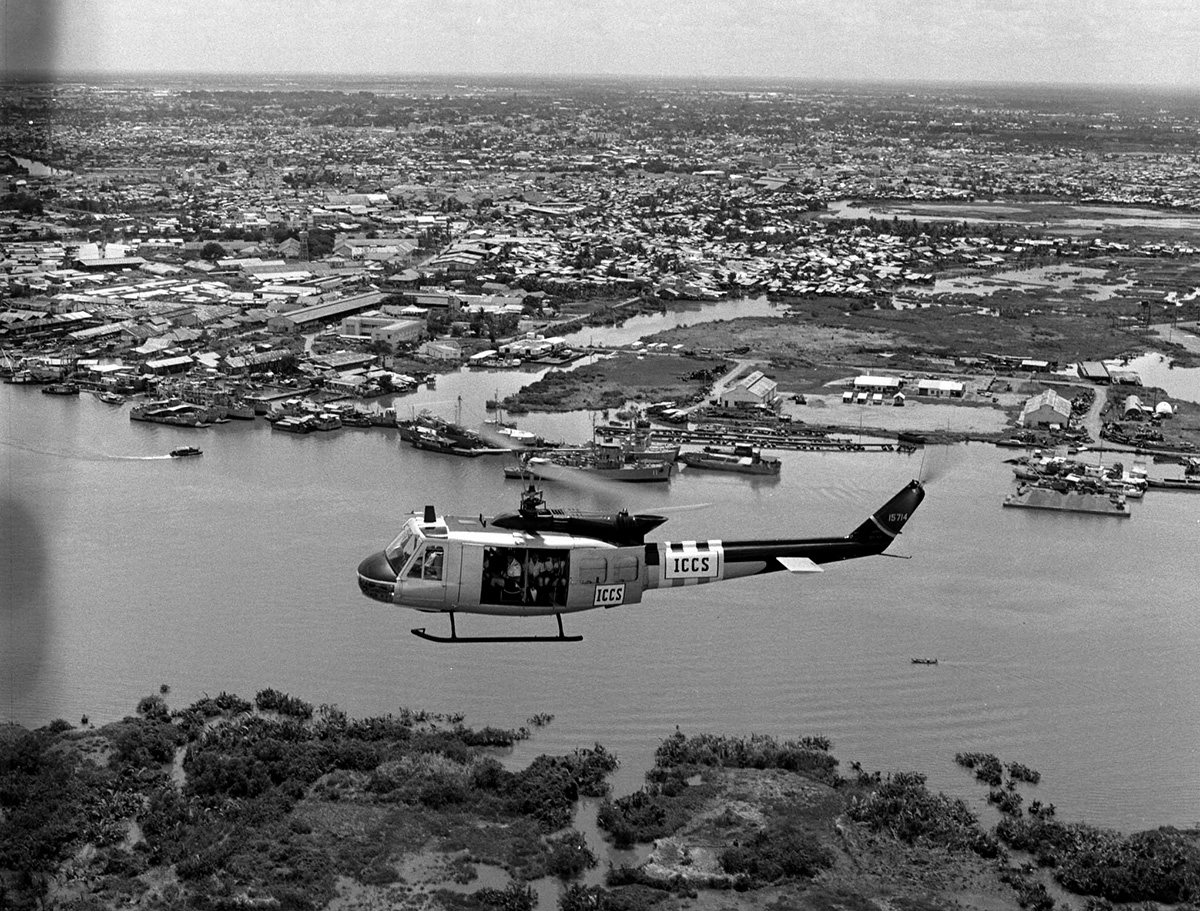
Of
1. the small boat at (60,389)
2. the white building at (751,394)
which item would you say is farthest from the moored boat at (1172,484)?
the small boat at (60,389)

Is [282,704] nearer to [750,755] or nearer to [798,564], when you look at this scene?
[750,755]

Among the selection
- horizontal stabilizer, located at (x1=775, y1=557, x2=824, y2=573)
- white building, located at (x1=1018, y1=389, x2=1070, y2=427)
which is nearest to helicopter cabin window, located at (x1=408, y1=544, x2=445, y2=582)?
horizontal stabilizer, located at (x1=775, y1=557, x2=824, y2=573)

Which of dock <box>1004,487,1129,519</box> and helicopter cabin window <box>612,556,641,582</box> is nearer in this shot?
helicopter cabin window <box>612,556,641,582</box>

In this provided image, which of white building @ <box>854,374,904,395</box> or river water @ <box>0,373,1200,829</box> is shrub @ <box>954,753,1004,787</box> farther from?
white building @ <box>854,374,904,395</box>

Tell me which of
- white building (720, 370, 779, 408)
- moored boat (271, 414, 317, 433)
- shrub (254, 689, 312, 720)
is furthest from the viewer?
white building (720, 370, 779, 408)

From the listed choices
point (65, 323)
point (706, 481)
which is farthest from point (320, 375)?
point (706, 481)

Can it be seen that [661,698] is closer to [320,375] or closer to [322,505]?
[322,505]

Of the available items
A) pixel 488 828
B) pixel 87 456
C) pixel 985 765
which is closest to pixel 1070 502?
pixel 985 765
